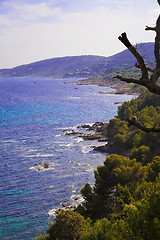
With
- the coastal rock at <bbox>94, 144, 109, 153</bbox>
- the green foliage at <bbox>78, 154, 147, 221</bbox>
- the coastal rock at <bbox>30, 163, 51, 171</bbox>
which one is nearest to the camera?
the green foliage at <bbox>78, 154, 147, 221</bbox>

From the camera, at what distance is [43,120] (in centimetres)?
12125

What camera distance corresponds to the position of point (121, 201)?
33062 millimetres

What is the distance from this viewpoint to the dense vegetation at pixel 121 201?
18.5 metres

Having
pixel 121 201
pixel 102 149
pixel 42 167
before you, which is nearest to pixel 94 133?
pixel 102 149

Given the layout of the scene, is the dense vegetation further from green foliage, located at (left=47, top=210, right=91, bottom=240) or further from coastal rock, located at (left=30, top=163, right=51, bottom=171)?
coastal rock, located at (left=30, top=163, right=51, bottom=171)

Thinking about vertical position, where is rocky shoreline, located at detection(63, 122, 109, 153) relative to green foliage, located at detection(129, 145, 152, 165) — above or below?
below

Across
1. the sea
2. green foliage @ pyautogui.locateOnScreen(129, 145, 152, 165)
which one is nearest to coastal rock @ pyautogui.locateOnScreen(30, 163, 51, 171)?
the sea

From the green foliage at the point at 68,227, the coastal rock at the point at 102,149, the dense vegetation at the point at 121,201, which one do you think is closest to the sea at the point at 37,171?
the coastal rock at the point at 102,149

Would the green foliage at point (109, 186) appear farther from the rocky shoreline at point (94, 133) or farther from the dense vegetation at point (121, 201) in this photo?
the rocky shoreline at point (94, 133)

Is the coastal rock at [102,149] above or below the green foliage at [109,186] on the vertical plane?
below

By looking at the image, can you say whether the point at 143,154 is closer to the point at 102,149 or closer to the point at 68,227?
the point at 102,149

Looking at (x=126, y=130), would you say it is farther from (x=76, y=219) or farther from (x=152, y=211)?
(x=152, y=211)

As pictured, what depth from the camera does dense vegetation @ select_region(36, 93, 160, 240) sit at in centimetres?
1845

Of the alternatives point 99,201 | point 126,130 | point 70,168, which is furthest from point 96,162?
point 99,201
